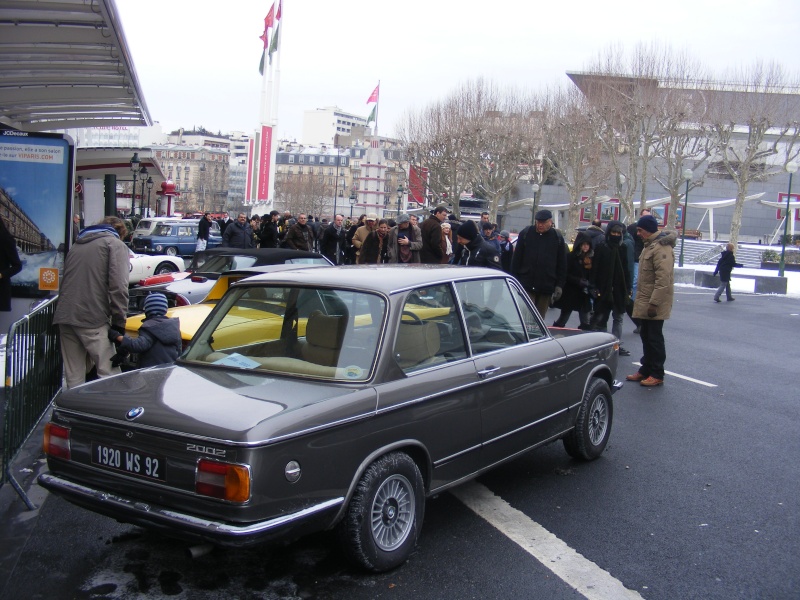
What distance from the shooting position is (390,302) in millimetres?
4387

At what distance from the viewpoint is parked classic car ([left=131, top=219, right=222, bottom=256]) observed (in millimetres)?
33906

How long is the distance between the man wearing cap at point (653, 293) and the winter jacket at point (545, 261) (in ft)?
3.91

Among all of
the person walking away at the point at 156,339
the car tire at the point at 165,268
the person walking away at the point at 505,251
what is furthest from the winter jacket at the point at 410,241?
the car tire at the point at 165,268

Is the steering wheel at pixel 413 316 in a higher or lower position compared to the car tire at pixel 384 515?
higher

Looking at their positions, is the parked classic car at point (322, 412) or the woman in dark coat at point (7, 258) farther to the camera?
the woman in dark coat at point (7, 258)

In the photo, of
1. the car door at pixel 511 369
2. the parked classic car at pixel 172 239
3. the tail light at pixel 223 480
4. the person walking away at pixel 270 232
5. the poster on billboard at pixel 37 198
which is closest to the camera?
the tail light at pixel 223 480

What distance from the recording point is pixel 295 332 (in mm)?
4613

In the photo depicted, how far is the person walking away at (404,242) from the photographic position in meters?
12.5

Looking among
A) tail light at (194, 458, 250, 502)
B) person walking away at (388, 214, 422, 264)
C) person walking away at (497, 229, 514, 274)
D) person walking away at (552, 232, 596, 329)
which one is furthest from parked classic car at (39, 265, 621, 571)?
person walking away at (497, 229, 514, 274)

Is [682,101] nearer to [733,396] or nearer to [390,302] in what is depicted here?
[733,396]

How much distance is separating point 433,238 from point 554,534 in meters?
8.80

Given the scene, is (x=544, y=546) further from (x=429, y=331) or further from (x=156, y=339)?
(x=156, y=339)

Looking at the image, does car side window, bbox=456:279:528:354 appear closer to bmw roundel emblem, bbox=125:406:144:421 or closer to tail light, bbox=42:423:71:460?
bmw roundel emblem, bbox=125:406:144:421

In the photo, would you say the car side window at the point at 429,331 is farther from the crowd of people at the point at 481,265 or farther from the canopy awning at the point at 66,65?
the canopy awning at the point at 66,65
